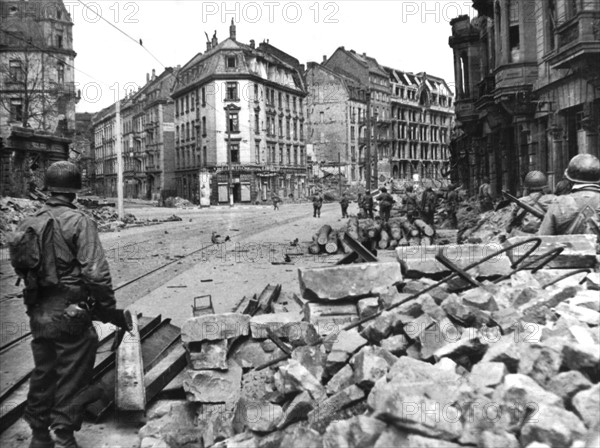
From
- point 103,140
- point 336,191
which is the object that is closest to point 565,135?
point 336,191

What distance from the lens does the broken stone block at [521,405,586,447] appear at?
3.10 metres

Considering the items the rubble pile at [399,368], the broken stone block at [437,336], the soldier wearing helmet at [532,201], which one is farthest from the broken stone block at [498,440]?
the soldier wearing helmet at [532,201]

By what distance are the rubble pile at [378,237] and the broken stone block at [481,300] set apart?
37.5 feet

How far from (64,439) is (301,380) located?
1.80 m

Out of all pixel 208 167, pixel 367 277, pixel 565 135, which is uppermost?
pixel 208 167

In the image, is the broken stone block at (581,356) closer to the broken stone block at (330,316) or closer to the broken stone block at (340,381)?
the broken stone block at (340,381)

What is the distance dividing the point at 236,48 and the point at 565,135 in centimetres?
5011

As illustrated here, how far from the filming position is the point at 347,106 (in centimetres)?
8225

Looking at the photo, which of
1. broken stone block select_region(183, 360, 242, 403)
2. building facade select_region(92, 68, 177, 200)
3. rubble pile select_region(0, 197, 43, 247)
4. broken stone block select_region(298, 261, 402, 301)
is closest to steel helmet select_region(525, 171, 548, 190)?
broken stone block select_region(298, 261, 402, 301)

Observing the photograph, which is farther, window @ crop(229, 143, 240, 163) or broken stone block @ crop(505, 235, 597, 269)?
window @ crop(229, 143, 240, 163)

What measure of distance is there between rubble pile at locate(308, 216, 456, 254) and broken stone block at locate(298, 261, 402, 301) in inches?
Answer: 427

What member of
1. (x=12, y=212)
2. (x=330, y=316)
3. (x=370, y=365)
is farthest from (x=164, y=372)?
(x=12, y=212)

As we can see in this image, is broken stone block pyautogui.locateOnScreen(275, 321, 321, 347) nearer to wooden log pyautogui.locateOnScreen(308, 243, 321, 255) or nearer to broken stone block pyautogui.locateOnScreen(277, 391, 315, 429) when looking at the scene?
broken stone block pyautogui.locateOnScreen(277, 391, 315, 429)

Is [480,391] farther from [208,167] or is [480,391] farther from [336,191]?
[336,191]
